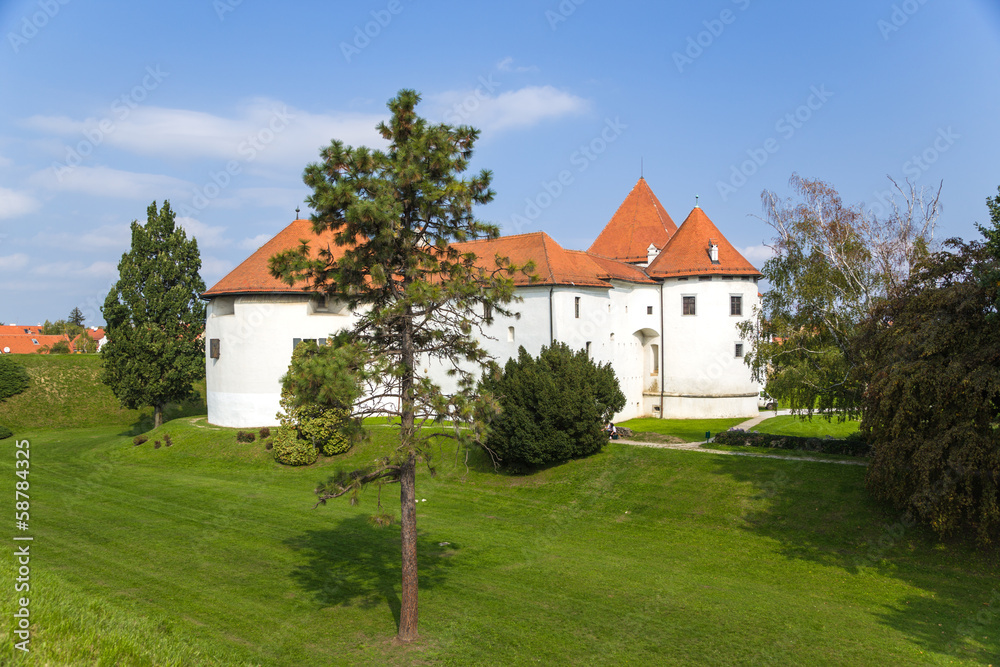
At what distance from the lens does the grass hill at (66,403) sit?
46156 mm

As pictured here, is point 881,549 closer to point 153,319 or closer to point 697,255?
point 697,255

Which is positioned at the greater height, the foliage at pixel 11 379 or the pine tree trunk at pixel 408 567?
the foliage at pixel 11 379

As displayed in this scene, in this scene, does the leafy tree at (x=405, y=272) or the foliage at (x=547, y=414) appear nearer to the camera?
the leafy tree at (x=405, y=272)

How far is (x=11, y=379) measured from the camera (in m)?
47.6

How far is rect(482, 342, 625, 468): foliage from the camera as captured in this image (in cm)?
2680

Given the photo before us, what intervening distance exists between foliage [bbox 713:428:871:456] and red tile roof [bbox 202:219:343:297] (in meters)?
22.3

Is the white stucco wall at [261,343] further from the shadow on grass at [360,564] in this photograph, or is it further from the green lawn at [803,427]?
the green lawn at [803,427]

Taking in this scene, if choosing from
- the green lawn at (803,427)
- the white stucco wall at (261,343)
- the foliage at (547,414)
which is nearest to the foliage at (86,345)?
the white stucco wall at (261,343)

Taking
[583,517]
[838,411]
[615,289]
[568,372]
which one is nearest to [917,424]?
[838,411]

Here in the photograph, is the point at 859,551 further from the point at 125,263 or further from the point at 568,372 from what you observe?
the point at 125,263

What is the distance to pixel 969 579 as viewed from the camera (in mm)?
15930

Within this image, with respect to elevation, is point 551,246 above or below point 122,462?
above

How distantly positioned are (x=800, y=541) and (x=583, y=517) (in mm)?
6893

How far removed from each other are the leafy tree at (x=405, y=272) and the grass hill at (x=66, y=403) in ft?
122
